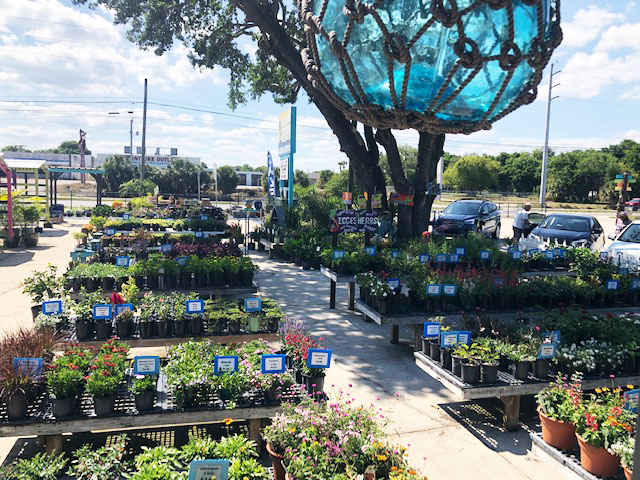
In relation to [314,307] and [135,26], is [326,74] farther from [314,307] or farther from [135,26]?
[135,26]

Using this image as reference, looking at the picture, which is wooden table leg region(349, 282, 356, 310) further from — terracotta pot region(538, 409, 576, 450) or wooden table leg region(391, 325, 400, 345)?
terracotta pot region(538, 409, 576, 450)

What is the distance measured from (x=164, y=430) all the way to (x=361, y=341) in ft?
10.7

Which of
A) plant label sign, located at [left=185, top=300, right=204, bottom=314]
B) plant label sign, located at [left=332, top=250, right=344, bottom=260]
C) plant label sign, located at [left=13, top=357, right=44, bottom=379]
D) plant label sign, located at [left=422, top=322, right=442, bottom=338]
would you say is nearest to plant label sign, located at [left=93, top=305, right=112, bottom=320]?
plant label sign, located at [left=185, top=300, right=204, bottom=314]

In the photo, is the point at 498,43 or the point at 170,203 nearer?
the point at 498,43

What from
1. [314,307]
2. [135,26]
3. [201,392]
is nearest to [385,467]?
[201,392]

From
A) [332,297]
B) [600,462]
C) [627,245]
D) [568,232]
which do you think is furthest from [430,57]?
[568,232]

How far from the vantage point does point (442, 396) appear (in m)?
5.14

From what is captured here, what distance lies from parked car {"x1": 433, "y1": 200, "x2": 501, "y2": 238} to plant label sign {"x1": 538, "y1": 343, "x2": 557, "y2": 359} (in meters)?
11.0

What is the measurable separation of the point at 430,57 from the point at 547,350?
329 cm

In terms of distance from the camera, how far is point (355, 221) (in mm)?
8297

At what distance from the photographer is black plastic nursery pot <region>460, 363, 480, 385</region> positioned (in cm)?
420

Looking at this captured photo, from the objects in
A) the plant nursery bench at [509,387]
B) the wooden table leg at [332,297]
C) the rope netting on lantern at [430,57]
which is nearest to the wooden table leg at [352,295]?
the wooden table leg at [332,297]

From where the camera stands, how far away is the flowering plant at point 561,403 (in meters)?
3.38

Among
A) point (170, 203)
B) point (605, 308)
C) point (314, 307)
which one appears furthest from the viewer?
point (170, 203)
